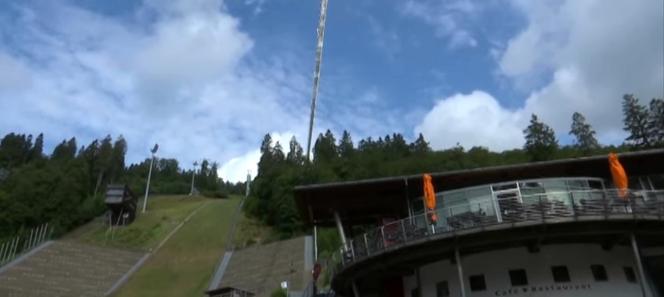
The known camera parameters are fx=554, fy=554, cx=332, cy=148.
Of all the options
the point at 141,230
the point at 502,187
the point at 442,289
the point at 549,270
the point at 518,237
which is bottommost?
the point at 442,289

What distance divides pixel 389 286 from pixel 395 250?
15.6ft

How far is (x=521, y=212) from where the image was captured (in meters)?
23.1

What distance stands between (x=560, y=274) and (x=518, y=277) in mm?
1859

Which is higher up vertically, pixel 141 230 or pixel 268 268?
pixel 141 230

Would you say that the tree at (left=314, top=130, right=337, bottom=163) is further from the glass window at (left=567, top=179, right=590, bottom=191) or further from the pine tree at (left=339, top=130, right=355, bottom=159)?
the glass window at (left=567, top=179, right=590, bottom=191)

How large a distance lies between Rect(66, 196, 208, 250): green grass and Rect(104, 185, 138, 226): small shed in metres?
1.46

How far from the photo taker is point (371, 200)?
1218 inches

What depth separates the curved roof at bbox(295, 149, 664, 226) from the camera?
28.2 m

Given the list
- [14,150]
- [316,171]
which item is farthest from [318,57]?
[14,150]

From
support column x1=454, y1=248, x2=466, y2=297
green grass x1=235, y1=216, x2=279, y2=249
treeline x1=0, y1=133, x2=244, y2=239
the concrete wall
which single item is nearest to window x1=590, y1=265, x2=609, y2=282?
the concrete wall

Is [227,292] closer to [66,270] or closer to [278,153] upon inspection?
[66,270]

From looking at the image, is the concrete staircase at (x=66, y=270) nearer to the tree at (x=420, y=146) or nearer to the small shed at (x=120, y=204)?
the small shed at (x=120, y=204)

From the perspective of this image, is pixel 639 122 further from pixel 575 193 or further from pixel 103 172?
pixel 103 172

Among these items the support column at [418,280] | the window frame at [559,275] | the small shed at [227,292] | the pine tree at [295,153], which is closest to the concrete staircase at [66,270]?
the small shed at [227,292]
